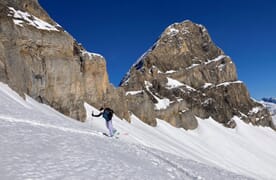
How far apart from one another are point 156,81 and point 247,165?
163ft

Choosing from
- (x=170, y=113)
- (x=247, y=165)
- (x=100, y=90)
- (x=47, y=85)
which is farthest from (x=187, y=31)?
(x=47, y=85)

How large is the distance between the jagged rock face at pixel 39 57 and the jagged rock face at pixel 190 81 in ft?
166

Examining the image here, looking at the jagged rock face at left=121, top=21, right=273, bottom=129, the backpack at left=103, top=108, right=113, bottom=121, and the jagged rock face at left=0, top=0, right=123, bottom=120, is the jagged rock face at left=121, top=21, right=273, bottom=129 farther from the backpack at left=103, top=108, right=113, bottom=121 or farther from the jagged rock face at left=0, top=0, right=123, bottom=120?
the backpack at left=103, top=108, right=113, bottom=121

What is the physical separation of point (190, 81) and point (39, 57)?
100 metres

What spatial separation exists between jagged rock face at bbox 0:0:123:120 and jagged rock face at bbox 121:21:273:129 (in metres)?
50.7

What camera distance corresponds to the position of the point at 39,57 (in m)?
55.4

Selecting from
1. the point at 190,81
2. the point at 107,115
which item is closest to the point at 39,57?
the point at 107,115

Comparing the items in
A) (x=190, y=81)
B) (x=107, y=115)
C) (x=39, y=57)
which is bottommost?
(x=107, y=115)

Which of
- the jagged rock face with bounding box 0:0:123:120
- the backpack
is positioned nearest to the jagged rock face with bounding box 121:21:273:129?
the jagged rock face with bounding box 0:0:123:120

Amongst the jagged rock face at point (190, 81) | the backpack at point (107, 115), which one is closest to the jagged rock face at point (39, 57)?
the backpack at point (107, 115)

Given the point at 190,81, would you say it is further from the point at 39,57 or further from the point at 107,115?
the point at 107,115

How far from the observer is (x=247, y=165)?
9312 cm

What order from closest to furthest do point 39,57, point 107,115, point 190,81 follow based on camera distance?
point 107,115, point 39,57, point 190,81

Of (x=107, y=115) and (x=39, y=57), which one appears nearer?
(x=107, y=115)
